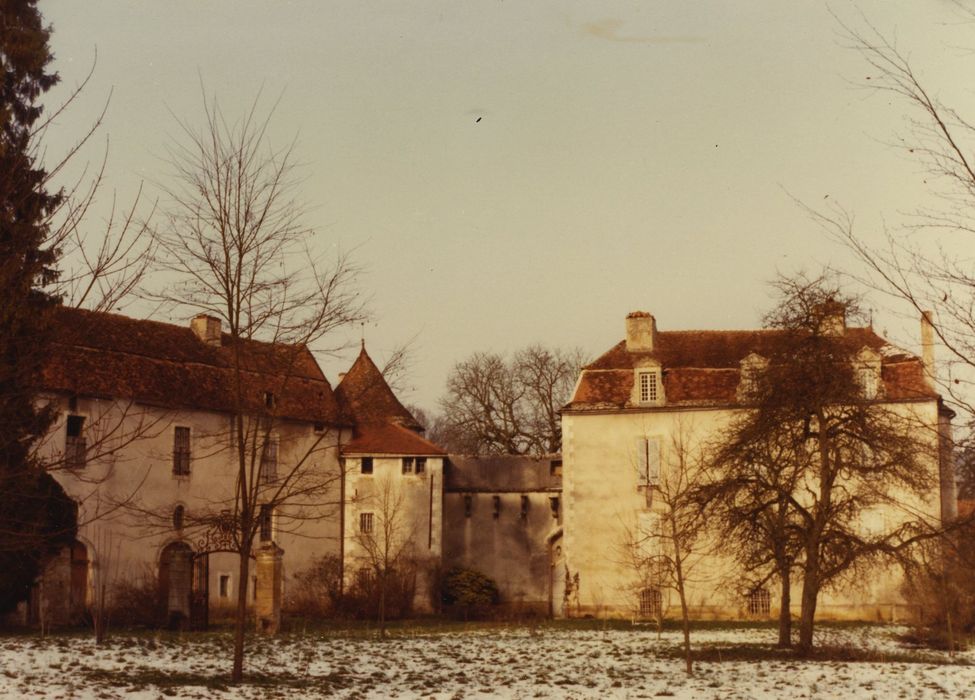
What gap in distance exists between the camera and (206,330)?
41.0 meters

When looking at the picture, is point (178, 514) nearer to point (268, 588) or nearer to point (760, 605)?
point (268, 588)

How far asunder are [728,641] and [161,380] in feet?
66.1

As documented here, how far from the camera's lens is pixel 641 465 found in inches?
1500

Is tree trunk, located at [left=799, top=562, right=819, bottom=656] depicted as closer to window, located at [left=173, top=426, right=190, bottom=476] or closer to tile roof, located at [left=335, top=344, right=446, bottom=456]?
tile roof, located at [left=335, top=344, right=446, bottom=456]

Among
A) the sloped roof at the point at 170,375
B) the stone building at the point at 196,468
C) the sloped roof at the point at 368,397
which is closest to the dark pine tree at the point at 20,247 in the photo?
the stone building at the point at 196,468

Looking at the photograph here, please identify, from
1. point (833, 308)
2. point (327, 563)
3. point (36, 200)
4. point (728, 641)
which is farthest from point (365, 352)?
point (36, 200)

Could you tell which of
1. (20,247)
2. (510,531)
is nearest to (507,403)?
(510,531)

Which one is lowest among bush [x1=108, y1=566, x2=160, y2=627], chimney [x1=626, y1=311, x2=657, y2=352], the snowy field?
bush [x1=108, y1=566, x2=160, y2=627]

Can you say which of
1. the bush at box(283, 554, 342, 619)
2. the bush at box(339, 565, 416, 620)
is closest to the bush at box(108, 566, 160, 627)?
the bush at box(283, 554, 342, 619)

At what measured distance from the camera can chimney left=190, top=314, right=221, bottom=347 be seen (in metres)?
40.8

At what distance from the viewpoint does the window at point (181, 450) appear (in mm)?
36844

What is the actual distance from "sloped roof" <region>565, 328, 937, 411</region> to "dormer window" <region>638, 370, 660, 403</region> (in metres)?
0.30

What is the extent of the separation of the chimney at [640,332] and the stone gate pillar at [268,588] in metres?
17.8

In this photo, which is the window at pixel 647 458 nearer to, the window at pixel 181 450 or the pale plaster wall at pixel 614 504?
the pale plaster wall at pixel 614 504
